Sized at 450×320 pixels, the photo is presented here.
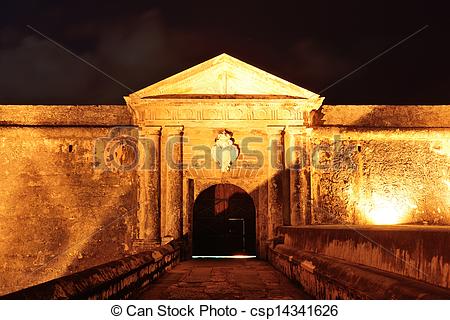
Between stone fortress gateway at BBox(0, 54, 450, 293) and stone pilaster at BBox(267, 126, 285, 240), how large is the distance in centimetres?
3

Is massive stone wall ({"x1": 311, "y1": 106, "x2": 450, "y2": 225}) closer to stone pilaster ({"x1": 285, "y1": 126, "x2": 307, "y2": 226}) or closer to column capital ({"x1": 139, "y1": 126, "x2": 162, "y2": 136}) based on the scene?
stone pilaster ({"x1": 285, "y1": 126, "x2": 307, "y2": 226})

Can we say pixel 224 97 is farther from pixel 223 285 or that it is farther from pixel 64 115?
pixel 223 285

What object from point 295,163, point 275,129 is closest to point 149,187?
point 275,129

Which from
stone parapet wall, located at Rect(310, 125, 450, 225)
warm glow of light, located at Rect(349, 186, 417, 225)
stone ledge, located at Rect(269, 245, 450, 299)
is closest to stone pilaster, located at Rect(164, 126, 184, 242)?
stone parapet wall, located at Rect(310, 125, 450, 225)

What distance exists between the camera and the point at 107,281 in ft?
15.0

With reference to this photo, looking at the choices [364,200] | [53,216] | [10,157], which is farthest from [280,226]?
[10,157]

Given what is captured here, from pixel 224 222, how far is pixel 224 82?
11.8ft

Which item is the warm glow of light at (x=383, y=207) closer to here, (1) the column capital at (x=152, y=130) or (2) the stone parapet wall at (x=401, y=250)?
(1) the column capital at (x=152, y=130)

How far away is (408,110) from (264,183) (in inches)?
180

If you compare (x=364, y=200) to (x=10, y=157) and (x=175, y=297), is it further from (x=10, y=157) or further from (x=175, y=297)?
(x=10, y=157)

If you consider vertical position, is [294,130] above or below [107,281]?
above

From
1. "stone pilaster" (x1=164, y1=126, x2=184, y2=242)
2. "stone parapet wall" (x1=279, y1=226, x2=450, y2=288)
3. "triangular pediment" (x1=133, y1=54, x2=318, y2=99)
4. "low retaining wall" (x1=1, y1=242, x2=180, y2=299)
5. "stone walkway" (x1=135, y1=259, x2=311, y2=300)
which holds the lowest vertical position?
"stone walkway" (x1=135, y1=259, x2=311, y2=300)

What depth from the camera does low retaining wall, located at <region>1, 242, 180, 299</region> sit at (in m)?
3.33

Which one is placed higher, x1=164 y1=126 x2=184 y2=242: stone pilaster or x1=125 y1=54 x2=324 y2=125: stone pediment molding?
x1=125 y1=54 x2=324 y2=125: stone pediment molding
